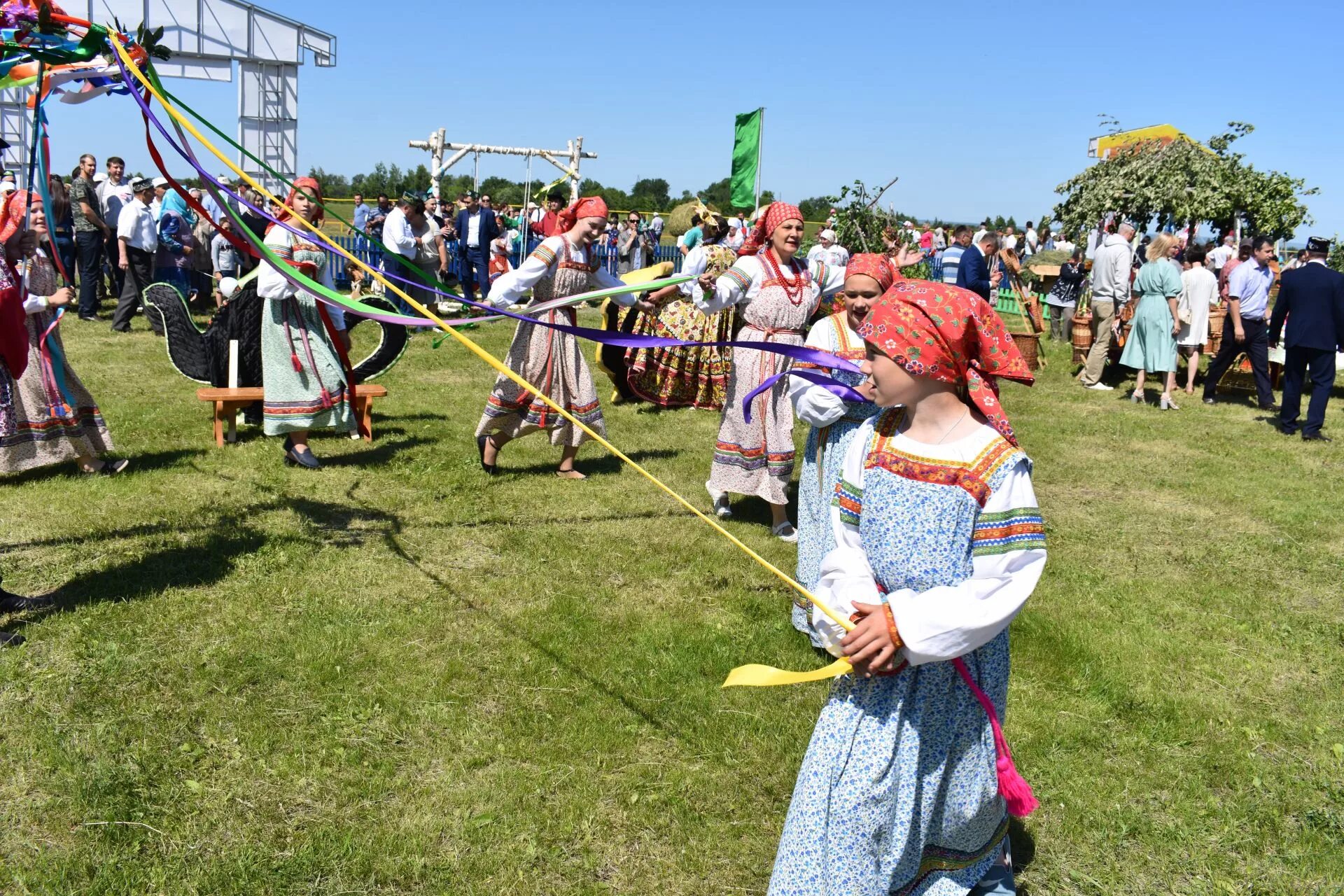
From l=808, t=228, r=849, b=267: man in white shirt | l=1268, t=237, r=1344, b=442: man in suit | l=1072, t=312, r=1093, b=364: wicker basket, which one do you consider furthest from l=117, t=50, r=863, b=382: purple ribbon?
l=1072, t=312, r=1093, b=364: wicker basket

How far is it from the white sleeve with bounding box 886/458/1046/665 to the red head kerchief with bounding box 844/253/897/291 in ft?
5.79

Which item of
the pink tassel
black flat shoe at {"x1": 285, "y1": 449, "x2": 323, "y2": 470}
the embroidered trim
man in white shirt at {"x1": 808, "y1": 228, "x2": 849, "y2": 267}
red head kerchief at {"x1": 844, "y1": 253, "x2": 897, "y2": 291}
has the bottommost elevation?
black flat shoe at {"x1": 285, "y1": 449, "x2": 323, "y2": 470}

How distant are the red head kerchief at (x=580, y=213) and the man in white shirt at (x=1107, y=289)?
7733 mm

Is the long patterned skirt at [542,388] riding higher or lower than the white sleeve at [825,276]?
lower

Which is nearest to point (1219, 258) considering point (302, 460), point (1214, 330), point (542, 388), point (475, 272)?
point (1214, 330)

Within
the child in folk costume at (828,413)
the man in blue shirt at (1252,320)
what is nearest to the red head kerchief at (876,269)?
the child in folk costume at (828,413)

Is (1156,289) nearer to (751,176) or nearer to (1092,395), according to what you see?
(1092,395)

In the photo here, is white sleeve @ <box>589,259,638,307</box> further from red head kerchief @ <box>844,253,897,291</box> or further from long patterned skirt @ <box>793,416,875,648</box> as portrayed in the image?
red head kerchief @ <box>844,253,897,291</box>

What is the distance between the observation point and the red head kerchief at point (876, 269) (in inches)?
157

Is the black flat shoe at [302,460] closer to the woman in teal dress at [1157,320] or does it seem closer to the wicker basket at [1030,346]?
the wicker basket at [1030,346]

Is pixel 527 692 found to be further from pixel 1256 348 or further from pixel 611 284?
pixel 1256 348

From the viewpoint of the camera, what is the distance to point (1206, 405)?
11344mm

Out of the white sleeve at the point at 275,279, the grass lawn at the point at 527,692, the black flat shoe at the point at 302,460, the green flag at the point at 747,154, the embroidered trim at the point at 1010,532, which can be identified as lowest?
the grass lawn at the point at 527,692

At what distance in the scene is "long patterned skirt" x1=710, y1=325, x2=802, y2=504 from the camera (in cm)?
573
